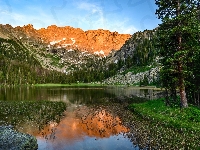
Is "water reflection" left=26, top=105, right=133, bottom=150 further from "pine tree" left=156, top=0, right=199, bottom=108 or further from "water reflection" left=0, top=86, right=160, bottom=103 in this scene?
"water reflection" left=0, top=86, right=160, bottom=103

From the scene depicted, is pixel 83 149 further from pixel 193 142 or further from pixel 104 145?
pixel 193 142

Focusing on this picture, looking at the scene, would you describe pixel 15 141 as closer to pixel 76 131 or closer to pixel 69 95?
pixel 76 131

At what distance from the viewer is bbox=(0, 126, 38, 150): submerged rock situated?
2378 centimetres

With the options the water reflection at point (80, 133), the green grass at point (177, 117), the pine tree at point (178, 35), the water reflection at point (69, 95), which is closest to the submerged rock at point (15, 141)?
the water reflection at point (80, 133)

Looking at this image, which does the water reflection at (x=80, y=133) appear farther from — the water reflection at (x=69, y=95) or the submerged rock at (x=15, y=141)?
the water reflection at (x=69, y=95)

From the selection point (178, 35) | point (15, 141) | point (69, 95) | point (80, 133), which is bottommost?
point (80, 133)

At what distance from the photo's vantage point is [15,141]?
24.8 m

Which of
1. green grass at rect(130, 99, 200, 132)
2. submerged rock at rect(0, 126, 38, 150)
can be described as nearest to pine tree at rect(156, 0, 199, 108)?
green grass at rect(130, 99, 200, 132)

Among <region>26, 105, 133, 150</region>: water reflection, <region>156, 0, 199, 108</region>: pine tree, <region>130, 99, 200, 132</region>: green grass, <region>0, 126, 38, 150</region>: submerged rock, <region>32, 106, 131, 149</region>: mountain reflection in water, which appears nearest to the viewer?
<region>0, 126, 38, 150</region>: submerged rock

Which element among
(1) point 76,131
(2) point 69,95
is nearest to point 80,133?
(1) point 76,131

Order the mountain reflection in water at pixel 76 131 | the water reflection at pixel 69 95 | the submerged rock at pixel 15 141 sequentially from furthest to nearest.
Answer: the water reflection at pixel 69 95 < the mountain reflection in water at pixel 76 131 < the submerged rock at pixel 15 141

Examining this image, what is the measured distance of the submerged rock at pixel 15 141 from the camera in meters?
23.8

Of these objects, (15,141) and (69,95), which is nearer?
(15,141)

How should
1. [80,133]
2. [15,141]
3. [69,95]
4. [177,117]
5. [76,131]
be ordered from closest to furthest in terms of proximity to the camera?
[15,141] < [80,133] < [76,131] < [177,117] < [69,95]
